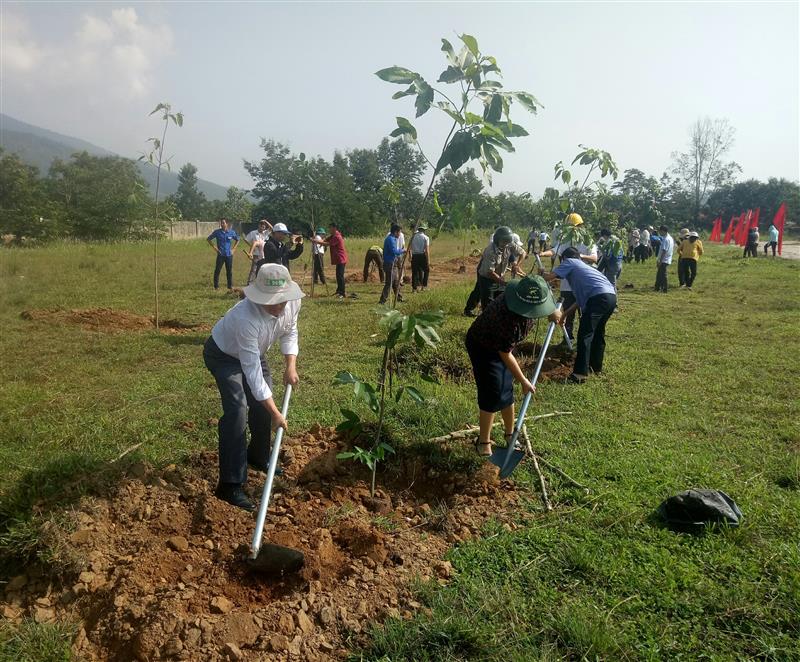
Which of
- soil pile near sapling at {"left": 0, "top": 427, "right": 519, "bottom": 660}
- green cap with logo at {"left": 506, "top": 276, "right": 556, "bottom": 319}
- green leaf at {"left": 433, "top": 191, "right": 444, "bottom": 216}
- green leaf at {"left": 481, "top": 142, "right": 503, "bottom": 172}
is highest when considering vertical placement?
green leaf at {"left": 481, "top": 142, "right": 503, "bottom": 172}

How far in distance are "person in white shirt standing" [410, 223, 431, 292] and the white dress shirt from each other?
7995mm

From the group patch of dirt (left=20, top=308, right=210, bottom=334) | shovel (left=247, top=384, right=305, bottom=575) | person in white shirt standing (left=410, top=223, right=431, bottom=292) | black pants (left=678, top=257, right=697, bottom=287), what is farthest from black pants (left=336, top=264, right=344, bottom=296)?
shovel (left=247, top=384, right=305, bottom=575)

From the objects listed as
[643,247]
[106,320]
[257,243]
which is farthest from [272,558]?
[643,247]

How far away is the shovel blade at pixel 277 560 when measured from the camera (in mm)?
2551

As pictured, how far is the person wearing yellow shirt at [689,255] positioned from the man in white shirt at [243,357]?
12483 mm

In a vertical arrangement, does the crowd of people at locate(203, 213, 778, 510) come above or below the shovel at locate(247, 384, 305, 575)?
above

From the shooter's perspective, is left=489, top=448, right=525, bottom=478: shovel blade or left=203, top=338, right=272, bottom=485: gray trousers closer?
left=203, top=338, right=272, bottom=485: gray trousers

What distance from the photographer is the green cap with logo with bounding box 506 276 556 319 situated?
10.9 feet

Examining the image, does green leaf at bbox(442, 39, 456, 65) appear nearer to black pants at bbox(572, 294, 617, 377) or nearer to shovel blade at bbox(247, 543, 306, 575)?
shovel blade at bbox(247, 543, 306, 575)

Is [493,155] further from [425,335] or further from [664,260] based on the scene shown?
[664,260]

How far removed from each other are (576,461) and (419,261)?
28.1ft

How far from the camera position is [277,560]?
255cm

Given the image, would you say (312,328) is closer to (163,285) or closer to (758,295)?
(163,285)

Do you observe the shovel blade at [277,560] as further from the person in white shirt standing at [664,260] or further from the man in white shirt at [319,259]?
the person in white shirt standing at [664,260]
